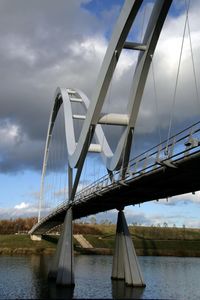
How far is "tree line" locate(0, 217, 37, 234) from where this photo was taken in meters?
121

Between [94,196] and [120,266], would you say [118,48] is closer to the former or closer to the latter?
[94,196]

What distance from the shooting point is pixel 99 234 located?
108 metres

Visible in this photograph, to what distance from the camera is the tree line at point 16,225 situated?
4769 inches

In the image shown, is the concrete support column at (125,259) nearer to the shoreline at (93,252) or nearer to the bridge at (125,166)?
the bridge at (125,166)

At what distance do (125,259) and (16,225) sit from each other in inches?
3777

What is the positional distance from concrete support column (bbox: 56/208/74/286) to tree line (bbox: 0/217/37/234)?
85310mm

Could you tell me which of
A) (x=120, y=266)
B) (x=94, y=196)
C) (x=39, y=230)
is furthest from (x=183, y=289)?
(x=39, y=230)

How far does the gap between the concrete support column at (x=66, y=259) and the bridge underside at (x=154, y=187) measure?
240 centimetres

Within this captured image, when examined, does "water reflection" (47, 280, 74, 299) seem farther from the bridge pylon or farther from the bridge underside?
the bridge underside

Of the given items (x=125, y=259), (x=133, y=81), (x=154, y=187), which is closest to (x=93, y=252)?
(x=125, y=259)

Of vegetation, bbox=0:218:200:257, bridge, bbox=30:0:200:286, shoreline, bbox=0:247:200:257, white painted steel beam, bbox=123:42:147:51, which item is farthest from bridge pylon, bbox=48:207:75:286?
vegetation, bbox=0:218:200:257

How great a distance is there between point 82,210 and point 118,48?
733 inches

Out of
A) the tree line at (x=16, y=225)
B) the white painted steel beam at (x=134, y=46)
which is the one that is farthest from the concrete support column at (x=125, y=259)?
the tree line at (x=16, y=225)

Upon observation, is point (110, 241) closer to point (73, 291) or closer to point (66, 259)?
point (66, 259)
